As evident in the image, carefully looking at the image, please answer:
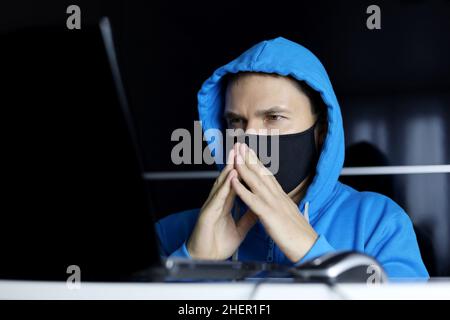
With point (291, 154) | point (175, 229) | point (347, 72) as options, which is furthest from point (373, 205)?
point (347, 72)

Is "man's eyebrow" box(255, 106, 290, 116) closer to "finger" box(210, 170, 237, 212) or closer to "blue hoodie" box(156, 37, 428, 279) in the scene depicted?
"blue hoodie" box(156, 37, 428, 279)

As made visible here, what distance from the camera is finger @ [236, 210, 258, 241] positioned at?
4.18 feet

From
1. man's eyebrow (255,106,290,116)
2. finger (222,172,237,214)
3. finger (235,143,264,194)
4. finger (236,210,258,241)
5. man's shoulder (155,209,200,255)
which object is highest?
man's eyebrow (255,106,290,116)

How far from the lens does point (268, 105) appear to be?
138 centimetres

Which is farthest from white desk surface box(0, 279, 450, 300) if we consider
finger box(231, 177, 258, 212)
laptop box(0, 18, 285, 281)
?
finger box(231, 177, 258, 212)

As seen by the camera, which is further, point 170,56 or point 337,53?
point 170,56

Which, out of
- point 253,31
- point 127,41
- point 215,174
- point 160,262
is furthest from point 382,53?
point 160,262

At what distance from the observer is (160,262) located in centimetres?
65

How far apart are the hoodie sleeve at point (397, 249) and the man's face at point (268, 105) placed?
312mm

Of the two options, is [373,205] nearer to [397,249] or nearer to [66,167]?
[397,249]

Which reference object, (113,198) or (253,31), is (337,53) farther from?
(113,198)

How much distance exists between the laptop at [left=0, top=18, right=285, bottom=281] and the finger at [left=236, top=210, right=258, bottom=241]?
63 cm

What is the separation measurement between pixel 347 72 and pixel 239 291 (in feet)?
5.05

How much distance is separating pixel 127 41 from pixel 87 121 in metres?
1.67
